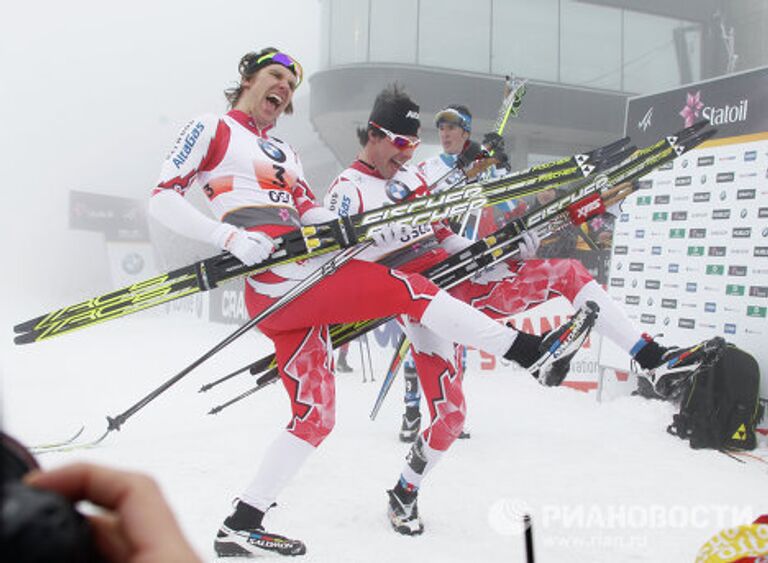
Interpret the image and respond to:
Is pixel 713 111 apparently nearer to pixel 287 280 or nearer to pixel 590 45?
pixel 287 280

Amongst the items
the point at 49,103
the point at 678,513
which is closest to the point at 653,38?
the point at 678,513

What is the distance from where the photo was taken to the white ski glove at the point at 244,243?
8.70 ft

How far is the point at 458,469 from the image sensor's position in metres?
4.09

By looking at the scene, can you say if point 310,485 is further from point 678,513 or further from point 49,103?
point 49,103

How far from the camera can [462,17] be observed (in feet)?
51.5

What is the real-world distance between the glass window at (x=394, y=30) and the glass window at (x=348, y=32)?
307 millimetres

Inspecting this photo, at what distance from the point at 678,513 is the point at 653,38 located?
1641cm

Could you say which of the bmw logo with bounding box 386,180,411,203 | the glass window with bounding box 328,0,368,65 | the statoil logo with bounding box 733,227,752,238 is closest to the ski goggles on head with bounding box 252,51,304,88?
the bmw logo with bounding box 386,180,411,203

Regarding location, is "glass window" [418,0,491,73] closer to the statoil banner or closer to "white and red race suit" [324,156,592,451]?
the statoil banner

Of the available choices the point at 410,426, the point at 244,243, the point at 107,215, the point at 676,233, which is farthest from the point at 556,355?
the point at 107,215

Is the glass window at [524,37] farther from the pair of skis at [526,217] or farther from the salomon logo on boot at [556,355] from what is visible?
the salomon logo on boot at [556,355]

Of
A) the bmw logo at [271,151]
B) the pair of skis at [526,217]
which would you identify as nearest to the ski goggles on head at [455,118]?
the pair of skis at [526,217]

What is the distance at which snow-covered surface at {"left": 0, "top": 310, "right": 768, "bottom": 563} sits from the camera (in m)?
2.98

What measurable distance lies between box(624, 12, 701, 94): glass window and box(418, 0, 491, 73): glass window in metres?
3.81
